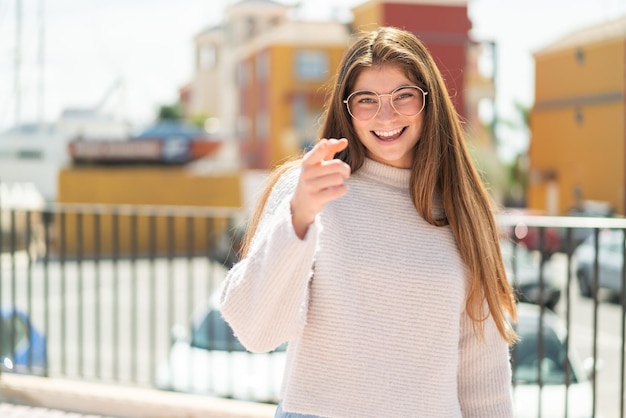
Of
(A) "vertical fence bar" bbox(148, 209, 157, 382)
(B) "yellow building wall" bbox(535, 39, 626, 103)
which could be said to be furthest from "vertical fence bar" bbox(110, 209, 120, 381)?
(B) "yellow building wall" bbox(535, 39, 626, 103)

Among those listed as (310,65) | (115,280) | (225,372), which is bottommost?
(225,372)

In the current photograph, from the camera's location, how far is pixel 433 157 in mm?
1907

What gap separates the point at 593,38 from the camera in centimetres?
1209

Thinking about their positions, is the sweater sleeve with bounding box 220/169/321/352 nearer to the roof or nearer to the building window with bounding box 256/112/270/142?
the roof

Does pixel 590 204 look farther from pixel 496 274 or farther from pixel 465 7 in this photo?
pixel 496 274

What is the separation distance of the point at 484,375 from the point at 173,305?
866cm

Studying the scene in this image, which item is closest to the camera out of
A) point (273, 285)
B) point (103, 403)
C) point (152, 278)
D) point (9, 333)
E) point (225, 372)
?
point (273, 285)

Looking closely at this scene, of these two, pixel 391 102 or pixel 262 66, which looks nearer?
pixel 391 102

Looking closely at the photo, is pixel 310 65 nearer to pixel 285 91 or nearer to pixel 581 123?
pixel 285 91

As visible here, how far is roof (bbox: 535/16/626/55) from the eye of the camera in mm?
9938

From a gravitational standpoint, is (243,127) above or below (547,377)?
above

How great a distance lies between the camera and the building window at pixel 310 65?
3953 centimetres

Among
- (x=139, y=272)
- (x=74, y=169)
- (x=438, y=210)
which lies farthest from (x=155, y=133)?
(x=438, y=210)

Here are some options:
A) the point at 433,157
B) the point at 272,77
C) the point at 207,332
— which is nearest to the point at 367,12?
the point at 207,332
